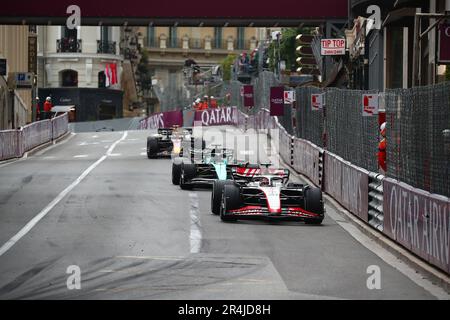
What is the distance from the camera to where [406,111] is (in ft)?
59.9

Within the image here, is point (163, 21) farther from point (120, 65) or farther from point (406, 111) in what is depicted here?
point (120, 65)

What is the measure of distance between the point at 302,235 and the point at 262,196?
6.20 ft

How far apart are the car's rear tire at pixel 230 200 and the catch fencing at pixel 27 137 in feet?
68.8

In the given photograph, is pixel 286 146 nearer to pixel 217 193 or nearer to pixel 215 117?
pixel 217 193

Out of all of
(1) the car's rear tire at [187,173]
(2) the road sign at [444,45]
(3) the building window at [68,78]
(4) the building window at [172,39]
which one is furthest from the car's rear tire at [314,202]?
(4) the building window at [172,39]

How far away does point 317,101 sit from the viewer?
101ft

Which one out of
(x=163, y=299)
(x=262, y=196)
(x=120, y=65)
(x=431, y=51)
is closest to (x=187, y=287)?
(x=163, y=299)

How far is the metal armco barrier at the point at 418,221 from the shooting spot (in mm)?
14828

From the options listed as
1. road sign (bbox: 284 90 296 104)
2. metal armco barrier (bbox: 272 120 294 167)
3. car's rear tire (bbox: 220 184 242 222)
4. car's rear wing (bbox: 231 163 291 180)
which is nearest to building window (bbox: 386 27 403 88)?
metal armco barrier (bbox: 272 120 294 167)

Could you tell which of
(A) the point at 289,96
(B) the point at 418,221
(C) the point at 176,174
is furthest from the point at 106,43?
(B) the point at 418,221

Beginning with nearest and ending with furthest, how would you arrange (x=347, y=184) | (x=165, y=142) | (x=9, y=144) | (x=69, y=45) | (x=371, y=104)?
1. (x=371, y=104)
2. (x=347, y=184)
3. (x=165, y=142)
4. (x=9, y=144)
5. (x=69, y=45)

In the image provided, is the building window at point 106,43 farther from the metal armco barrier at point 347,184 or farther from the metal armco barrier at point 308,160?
the metal armco barrier at point 347,184

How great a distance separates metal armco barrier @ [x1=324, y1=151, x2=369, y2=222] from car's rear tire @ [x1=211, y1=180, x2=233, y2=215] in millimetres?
2332

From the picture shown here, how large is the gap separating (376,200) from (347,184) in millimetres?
3647
